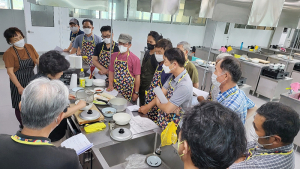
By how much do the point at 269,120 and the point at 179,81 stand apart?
80cm

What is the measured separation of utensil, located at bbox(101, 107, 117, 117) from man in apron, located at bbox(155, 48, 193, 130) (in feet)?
1.66

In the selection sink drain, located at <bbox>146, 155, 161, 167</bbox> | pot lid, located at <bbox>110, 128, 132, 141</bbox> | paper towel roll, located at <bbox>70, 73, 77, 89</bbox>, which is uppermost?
paper towel roll, located at <bbox>70, 73, 77, 89</bbox>

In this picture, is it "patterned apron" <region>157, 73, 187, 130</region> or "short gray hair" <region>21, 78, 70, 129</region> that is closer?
"short gray hair" <region>21, 78, 70, 129</region>

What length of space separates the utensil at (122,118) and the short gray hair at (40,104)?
0.88m

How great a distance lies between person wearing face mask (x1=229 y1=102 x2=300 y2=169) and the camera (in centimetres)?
116

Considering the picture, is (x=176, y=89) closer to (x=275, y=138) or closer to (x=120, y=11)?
(x=275, y=138)

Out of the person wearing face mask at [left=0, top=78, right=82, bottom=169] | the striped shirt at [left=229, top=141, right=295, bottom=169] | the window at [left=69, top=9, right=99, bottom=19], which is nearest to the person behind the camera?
the person wearing face mask at [left=0, top=78, right=82, bottom=169]

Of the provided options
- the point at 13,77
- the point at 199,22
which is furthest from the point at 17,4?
the point at 199,22

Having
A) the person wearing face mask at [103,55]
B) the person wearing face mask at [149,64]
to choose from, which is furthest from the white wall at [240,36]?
the person wearing face mask at [103,55]

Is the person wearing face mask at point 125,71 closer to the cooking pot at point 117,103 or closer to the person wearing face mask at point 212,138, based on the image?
the cooking pot at point 117,103

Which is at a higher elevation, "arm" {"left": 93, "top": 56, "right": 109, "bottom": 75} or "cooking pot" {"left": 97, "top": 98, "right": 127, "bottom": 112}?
"arm" {"left": 93, "top": 56, "right": 109, "bottom": 75}

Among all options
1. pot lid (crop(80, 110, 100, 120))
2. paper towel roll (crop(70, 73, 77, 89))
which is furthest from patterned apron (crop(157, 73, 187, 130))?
paper towel roll (crop(70, 73, 77, 89))

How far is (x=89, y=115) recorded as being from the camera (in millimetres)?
1809

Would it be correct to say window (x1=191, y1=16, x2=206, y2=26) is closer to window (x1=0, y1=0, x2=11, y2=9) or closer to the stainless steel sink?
window (x1=0, y1=0, x2=11, y2=9)
